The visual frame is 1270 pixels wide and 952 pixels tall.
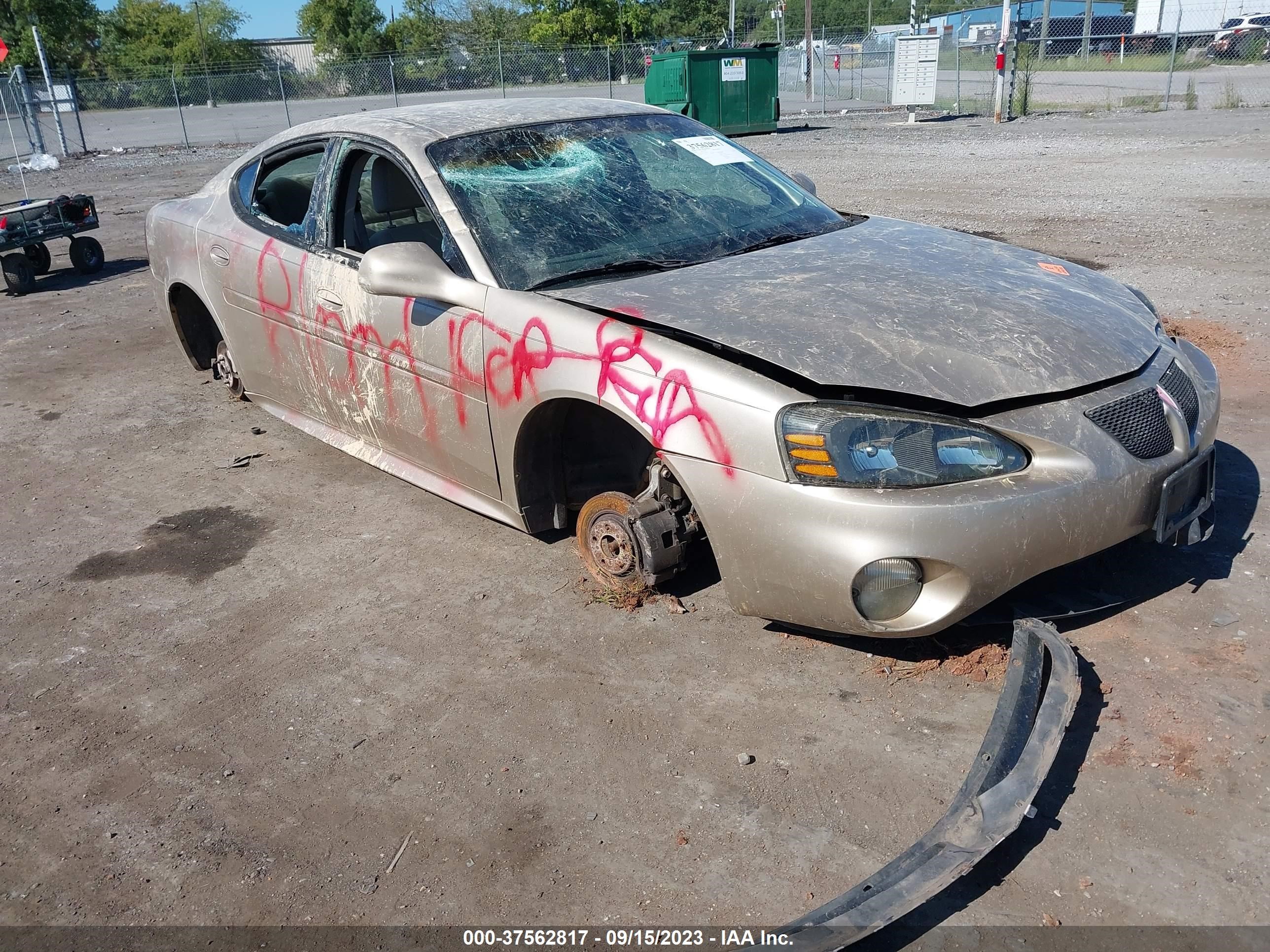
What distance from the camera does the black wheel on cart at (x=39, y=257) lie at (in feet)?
33.7

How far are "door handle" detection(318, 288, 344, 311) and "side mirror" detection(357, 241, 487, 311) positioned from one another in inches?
23.6

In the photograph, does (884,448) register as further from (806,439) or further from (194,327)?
(194,327)

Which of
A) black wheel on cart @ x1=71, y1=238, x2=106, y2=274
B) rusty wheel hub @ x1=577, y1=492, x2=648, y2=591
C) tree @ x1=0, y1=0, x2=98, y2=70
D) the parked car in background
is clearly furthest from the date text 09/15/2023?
tree @ x1=0, y1=0, x2=98, y2=70

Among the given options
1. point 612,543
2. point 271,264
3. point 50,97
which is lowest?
point 612,543

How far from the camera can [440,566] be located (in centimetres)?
414

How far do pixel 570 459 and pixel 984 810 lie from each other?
2.00 metres

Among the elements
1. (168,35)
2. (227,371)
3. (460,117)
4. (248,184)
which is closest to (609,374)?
(460,117)

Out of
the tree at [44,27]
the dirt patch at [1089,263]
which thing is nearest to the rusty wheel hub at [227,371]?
the dirt patch at [1089,263]

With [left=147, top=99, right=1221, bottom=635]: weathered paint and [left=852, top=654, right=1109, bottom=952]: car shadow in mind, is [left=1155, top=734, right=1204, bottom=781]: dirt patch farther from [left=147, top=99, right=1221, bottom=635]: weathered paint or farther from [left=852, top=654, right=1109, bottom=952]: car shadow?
[left=147, top=99, right=1221, bottom=635]: weathered paint

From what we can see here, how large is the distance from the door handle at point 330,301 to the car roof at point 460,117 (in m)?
0.68

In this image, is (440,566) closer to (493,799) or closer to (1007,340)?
(493,799)

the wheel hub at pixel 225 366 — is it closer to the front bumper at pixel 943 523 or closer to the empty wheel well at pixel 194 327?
the empty wheel well at pixel 194 327

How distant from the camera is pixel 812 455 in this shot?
2852 mm

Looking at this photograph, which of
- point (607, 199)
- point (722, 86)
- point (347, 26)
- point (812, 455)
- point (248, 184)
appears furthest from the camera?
point (347, 26)
